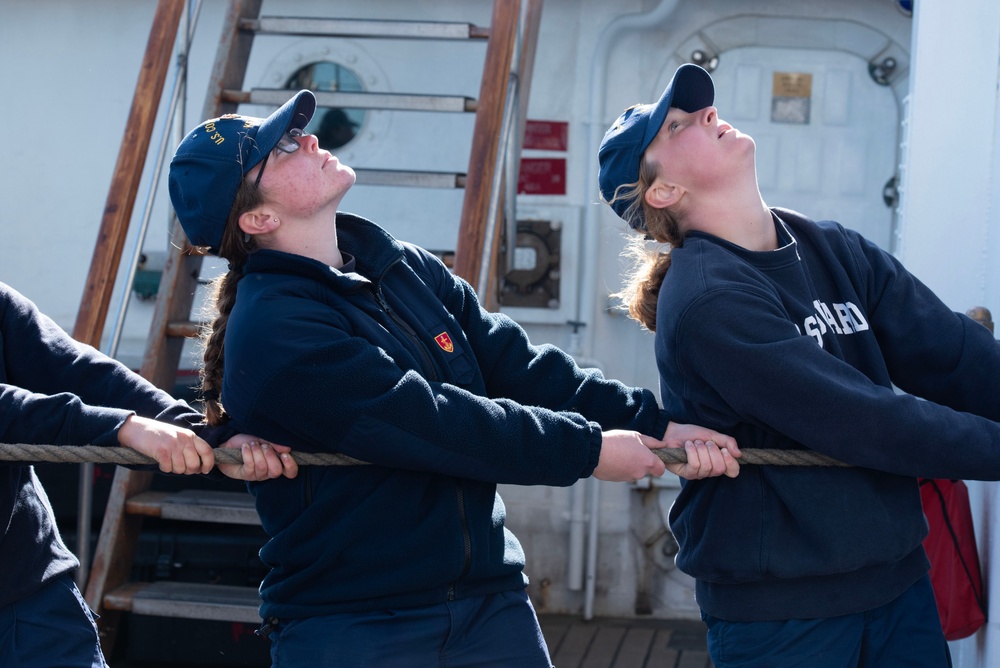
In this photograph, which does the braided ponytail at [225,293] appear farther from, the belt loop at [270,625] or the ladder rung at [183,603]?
the ladder rung at [183,603]

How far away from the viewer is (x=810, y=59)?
439 centimetres

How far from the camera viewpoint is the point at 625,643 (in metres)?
4.33

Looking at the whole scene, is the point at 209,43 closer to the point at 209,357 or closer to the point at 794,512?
the point at 209,357

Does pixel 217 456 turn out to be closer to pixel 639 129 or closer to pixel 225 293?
pixel 225 293

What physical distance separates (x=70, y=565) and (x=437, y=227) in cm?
272

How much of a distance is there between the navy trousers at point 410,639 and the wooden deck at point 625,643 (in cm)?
245

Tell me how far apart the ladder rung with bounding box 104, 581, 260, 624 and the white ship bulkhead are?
64.3 inches

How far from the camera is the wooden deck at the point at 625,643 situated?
414 centimetres

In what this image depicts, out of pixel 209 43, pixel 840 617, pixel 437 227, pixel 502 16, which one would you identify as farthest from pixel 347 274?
pixel 209 43

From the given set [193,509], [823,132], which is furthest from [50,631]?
[823,132]

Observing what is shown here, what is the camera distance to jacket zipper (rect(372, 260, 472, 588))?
1.72m

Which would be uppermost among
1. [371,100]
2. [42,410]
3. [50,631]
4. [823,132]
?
[823,132]

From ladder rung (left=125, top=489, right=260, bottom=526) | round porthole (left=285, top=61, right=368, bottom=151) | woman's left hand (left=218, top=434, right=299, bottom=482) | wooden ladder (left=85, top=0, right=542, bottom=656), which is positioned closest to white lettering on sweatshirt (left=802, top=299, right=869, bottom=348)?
woman's left hand (left=218, top=434, right=299, bottom=482)

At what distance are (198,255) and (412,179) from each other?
2.36ft
